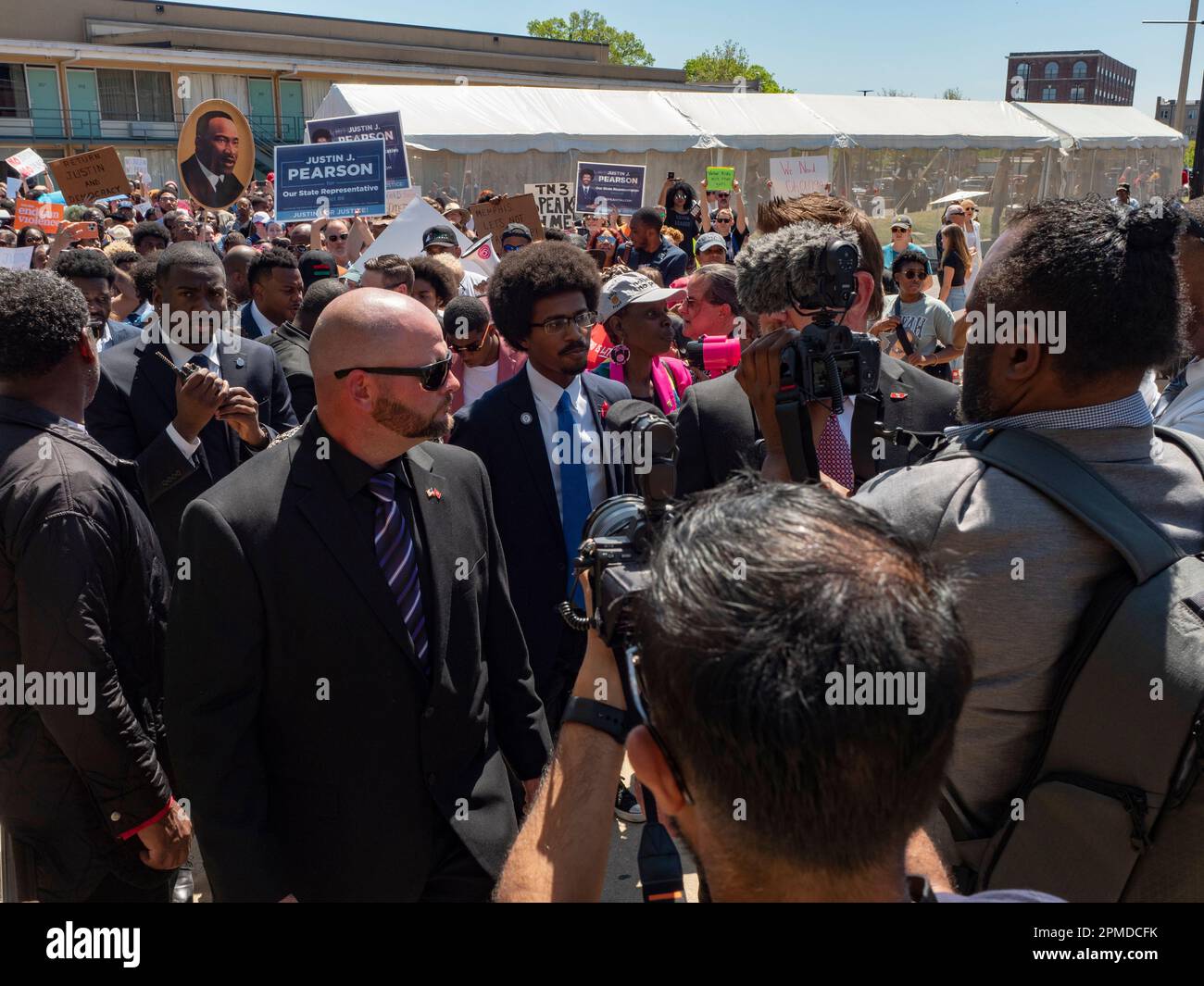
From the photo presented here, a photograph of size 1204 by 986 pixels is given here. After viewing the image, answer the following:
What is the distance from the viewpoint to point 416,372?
8.73 feet

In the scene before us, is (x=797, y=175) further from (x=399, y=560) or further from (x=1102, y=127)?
(x=399, y=560)

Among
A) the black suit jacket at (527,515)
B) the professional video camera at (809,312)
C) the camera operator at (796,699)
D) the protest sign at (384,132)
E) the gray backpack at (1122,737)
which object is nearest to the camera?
the camera operator at (796,699)

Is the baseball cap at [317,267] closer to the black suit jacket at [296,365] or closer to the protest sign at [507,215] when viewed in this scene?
the black suit jacket at [296,365]

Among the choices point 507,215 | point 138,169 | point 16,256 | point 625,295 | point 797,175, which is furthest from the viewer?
point 138,169

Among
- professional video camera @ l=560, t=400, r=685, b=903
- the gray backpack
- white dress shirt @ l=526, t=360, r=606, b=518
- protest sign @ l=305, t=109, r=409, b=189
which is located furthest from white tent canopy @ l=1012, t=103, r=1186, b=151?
professional video camera @ l=560, t=400, r=685, b=903

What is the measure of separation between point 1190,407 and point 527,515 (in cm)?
207

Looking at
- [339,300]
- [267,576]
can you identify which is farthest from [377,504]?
[339,300]

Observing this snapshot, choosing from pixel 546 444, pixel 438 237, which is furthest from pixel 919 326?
pixel 546 444

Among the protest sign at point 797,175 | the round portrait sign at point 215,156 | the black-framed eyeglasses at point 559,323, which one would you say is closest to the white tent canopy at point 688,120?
the protest sign at point 797,175

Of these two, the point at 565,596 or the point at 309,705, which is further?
the point at 565,596

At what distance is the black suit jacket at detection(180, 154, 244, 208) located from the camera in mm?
9070

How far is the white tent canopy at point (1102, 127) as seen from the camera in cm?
2502

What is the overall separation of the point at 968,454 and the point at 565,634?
206 cm

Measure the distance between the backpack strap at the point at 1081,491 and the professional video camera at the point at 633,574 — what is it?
58cm
